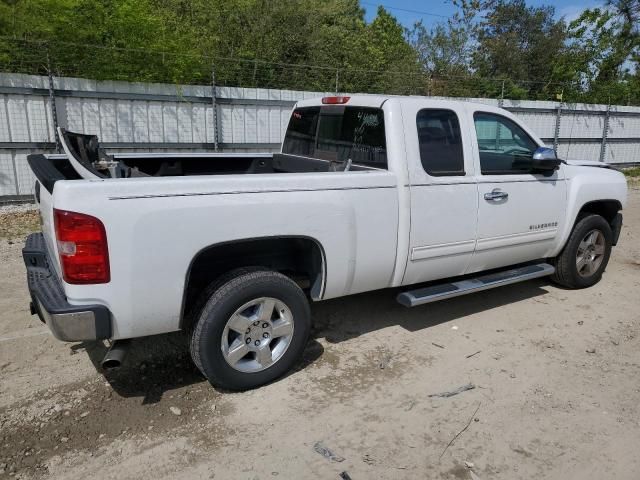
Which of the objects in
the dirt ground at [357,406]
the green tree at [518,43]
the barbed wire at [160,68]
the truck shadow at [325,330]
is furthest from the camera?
the green tree at [518,43]

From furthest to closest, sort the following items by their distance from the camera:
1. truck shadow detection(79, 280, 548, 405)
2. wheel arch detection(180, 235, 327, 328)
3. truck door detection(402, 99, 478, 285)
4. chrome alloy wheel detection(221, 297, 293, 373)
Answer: truck door detection(402, 99, 478, 285), truck shadow detection(79, 280, 548, 405), wheel arch detection(180, 235, 327, 328), chrome alloy wheel detection(221, 297, 293, 373)

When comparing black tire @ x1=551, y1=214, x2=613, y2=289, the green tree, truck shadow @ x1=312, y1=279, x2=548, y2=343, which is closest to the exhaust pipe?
truck shadow @ x1=312, y1=279, x2=548, y2=343

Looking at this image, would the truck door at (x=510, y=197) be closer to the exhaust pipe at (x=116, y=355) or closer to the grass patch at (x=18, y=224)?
the exhaust pipe at (x=116, y=355)

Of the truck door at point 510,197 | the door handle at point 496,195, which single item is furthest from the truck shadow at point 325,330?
the door handle at point 496,195

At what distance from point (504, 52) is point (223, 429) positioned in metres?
28.6

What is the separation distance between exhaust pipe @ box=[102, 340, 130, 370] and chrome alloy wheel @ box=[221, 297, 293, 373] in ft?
1.94

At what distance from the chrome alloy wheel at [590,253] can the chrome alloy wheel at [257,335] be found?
3.52m

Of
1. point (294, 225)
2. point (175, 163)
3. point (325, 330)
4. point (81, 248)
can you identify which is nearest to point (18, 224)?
point (175, 163)

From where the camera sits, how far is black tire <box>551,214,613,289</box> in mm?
5367

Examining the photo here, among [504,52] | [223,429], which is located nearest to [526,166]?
[223,429]

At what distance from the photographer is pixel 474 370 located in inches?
157

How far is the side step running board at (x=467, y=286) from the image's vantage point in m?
4.17

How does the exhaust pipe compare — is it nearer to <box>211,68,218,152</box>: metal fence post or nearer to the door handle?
the door handle

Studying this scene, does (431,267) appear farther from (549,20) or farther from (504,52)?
(549,20)
